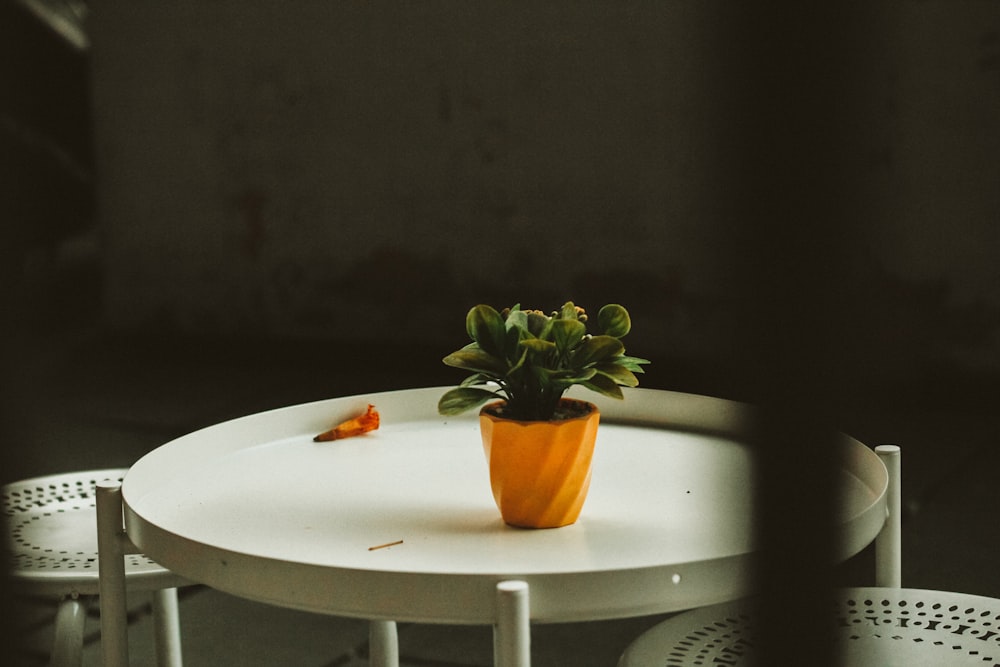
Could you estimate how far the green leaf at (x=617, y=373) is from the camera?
3.49ft

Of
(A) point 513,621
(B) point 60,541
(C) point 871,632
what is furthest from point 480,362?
(B) point 60,541

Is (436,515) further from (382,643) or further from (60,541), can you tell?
(60,541)

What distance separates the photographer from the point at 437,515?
1.16m

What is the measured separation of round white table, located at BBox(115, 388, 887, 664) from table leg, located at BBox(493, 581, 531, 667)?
0.03 metres

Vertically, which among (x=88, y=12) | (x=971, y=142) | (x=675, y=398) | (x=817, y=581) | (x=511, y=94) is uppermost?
(x=88, y=12)

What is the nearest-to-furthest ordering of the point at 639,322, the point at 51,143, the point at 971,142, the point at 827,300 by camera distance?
the point at 827,300 → the point at 971,142 → the point at 639,322 → the point at 51,143

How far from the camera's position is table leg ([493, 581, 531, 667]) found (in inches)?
34.8

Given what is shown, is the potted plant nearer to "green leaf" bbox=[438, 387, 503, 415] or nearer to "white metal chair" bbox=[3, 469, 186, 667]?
"green leaf" bbox=[438, 387, 503, 415]

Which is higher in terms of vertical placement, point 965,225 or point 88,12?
point 88,12

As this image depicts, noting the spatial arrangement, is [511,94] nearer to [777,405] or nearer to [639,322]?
[639,322]

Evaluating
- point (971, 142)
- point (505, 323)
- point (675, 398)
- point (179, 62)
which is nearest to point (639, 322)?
point (971, 142)

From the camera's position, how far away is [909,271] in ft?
11.9

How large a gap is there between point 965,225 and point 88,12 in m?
3.72

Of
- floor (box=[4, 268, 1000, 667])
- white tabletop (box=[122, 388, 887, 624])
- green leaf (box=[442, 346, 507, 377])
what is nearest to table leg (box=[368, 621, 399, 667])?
white tabletop (box=[122, 388, 887, 624])
